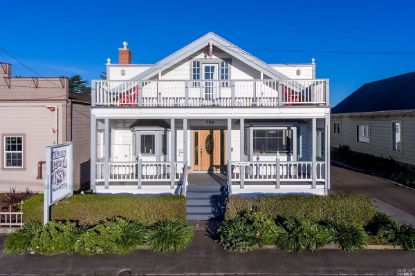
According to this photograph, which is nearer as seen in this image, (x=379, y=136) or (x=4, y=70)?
(x=4, y=70)

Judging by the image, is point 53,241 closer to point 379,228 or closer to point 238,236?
point 238,236

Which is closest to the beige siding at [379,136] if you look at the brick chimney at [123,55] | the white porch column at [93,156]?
the brick chimney at [123,55]

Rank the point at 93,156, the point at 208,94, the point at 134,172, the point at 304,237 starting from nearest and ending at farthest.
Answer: the point at 304,237, the point at 93,156, the point at 134,172, the point at 208,94

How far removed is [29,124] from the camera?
59.5 ft

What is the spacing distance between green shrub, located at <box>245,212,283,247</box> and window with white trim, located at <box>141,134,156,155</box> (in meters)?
8.20

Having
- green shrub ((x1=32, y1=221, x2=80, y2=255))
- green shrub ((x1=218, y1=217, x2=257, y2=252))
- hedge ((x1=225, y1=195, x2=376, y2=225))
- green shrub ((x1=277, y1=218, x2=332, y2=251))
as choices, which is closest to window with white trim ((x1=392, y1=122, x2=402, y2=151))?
hedge ((x1=225, y1=195, x2=376, y2=225))

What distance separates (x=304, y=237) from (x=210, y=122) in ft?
29.6

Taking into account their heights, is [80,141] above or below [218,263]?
above

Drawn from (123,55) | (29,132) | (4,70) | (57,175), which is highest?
(123,55)

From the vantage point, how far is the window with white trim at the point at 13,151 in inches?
711

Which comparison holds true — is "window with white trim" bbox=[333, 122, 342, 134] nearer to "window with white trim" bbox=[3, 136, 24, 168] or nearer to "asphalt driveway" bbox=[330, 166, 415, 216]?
"asphalt driveway" bbox=[330, 166, 415, 216]

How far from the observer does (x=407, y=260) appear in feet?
32.4

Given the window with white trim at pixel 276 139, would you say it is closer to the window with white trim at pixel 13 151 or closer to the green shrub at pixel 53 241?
the green shrub at pixel 53 241

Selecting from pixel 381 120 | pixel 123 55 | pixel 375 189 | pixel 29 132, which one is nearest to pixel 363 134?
pixel 381 120
